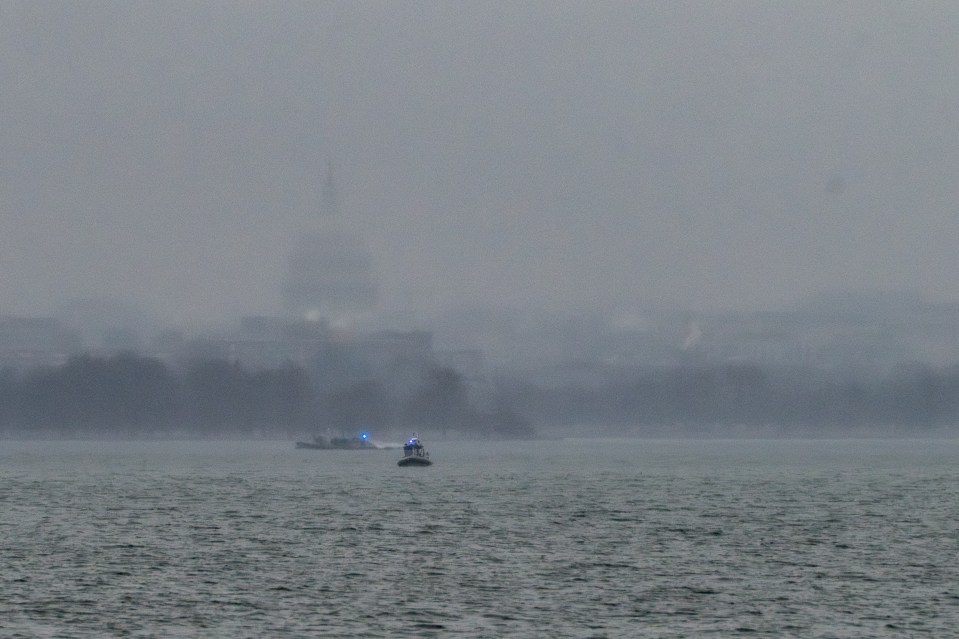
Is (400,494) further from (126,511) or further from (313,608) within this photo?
(313,608)

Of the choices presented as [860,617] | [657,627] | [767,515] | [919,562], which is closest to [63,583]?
[657,627]

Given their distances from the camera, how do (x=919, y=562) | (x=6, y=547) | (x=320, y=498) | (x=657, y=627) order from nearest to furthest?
(x=657, y=627) → (x=919, y=562) → (x=6, y=547) → (x=320, y=498)

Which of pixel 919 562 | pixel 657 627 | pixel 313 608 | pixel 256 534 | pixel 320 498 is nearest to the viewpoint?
pixel 657 627

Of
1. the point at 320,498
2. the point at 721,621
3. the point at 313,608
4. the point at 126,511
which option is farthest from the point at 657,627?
the point at 320,498

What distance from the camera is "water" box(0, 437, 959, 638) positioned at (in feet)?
221

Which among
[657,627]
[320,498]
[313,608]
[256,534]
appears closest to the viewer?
[657,627]

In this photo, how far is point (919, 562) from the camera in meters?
91.8

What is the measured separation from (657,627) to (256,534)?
159 feet

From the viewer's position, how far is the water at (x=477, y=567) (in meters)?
67.4

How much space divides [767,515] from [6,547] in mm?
61421

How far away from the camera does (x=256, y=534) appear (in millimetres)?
109438

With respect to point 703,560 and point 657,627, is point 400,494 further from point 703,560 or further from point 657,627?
point 657,627

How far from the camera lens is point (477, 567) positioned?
87938 millimetres

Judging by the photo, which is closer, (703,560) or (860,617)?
(860,617)
